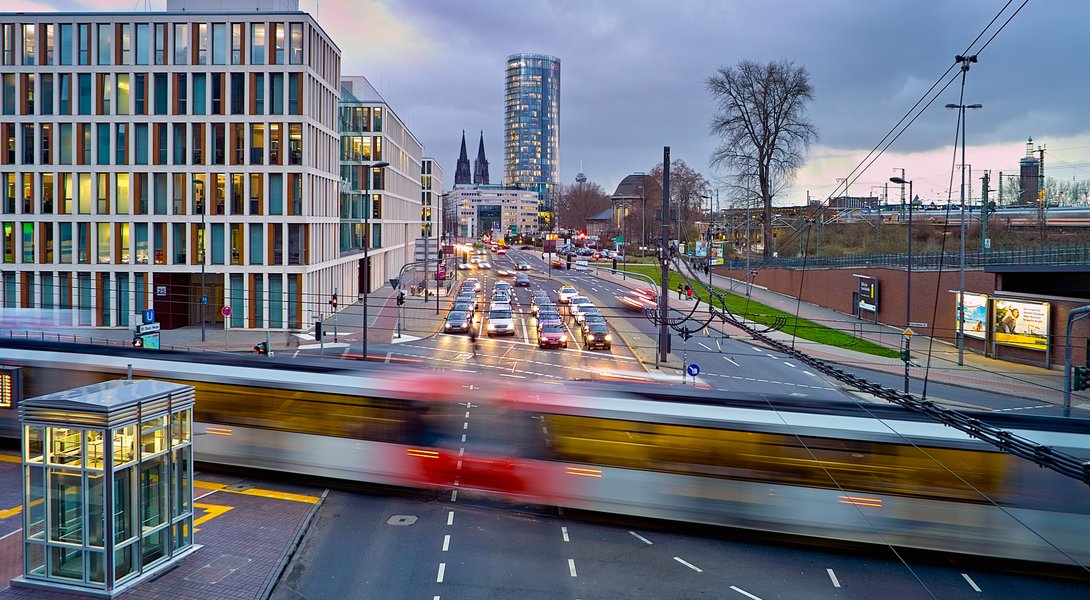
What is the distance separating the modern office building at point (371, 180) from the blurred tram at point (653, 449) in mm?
34950

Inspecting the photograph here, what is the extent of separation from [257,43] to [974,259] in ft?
130

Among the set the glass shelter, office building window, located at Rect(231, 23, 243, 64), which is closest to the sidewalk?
the glass shelter

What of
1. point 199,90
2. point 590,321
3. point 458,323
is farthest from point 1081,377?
point 199,90

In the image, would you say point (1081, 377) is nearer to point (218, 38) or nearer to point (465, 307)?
point (465, 307)

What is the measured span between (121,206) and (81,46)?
8.86 meters

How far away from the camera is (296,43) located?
42.9m

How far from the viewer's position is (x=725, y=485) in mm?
13094

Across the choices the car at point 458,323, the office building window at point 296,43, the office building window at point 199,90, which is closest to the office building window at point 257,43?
the office building window at point 296,43

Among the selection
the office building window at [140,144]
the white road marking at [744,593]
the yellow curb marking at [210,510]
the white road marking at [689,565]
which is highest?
the office building window at [140,144]

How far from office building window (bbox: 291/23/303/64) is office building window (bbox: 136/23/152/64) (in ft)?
25.0

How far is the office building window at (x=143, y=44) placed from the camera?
42500 millimetres

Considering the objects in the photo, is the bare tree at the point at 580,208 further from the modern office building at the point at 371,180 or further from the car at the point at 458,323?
the car at the point at 458,323

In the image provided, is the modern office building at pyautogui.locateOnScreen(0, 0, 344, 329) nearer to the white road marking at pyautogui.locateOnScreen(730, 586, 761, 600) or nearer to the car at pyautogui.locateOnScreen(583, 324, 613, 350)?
the car at pyautogui.locateOnScreen(583, 324, 613, 350)

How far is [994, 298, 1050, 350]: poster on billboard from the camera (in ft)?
107
